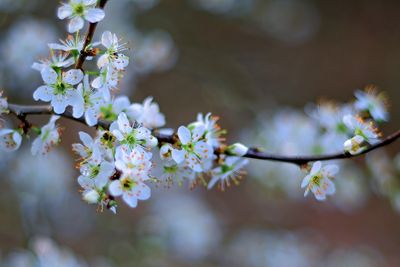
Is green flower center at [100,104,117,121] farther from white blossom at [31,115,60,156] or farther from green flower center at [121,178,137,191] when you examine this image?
green flower center at [121,178,137,191]

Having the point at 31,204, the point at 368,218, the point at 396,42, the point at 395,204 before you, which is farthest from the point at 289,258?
the point at 396,42

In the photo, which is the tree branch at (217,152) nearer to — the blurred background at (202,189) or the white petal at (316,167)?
the white petal at (316,167)

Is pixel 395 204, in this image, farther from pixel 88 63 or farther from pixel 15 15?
pixel 15 15

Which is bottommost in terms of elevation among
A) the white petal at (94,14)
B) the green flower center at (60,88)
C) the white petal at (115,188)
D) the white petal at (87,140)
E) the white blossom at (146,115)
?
the white petal at (115,188)

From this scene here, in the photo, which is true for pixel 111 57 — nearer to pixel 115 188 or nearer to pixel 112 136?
pixel 112 136

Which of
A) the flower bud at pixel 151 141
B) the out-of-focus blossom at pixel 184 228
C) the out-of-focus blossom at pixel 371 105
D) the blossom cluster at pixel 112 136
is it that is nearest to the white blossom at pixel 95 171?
the blossom cluster at pixel 112 136

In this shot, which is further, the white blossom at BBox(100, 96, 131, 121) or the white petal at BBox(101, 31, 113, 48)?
the white blossom at BBox(100, 96, 131, 121)

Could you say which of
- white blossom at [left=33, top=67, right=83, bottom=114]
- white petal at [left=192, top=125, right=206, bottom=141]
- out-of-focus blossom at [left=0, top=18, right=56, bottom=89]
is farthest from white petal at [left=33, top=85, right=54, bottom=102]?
out-of-focus blossom at [left=0, top=18, right=56, bottom=89]

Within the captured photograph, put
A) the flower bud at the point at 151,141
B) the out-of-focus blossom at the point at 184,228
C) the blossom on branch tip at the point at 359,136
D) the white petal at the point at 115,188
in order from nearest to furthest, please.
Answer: the white petal at the point at 115,188, the flower bud at the point at 151,141, the blossom on branch tip at the point at 359,136, the out-of-focus blossom at the point at 184,228
